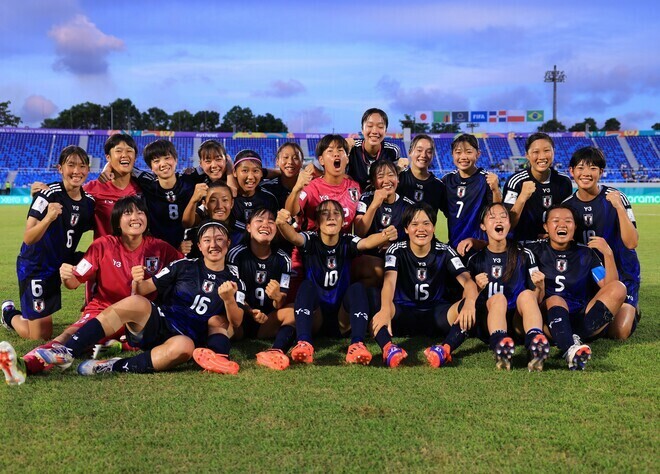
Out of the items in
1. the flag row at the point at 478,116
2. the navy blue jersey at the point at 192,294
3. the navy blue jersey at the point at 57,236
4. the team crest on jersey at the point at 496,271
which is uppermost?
the flag row at the point at 478,116

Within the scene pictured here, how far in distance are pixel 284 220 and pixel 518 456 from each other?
255 centimetres

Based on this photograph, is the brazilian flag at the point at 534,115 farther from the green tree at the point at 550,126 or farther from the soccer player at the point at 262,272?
the soccer player at the point at 262,272

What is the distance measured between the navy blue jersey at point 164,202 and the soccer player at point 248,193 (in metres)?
0.47

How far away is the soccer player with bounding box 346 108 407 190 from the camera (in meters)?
5.87

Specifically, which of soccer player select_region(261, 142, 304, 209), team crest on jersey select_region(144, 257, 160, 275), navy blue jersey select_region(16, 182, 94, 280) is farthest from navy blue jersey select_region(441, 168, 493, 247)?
navy blue jersey select_region(16, 182, 94, 280)

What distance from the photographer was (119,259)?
15.9ft

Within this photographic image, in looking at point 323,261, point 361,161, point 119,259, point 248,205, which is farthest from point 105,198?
point 361,161

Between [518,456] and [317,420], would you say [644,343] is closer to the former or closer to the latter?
[518,456]


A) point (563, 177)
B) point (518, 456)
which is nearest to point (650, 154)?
point (563, 177)

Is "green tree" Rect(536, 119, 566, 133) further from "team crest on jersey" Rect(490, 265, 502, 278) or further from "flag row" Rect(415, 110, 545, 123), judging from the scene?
"team crest on jersey" Rect(490, 265, 502, 278)

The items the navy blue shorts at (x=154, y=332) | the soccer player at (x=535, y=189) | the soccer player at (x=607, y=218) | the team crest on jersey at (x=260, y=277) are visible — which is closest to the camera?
the navy blue shorts at (x=154, y=332)

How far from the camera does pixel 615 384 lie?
377 centimetres

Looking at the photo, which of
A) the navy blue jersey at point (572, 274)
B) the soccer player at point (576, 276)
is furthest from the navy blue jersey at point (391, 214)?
the navy blue jersey at point (572, 274)

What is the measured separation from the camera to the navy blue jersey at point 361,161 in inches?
237
